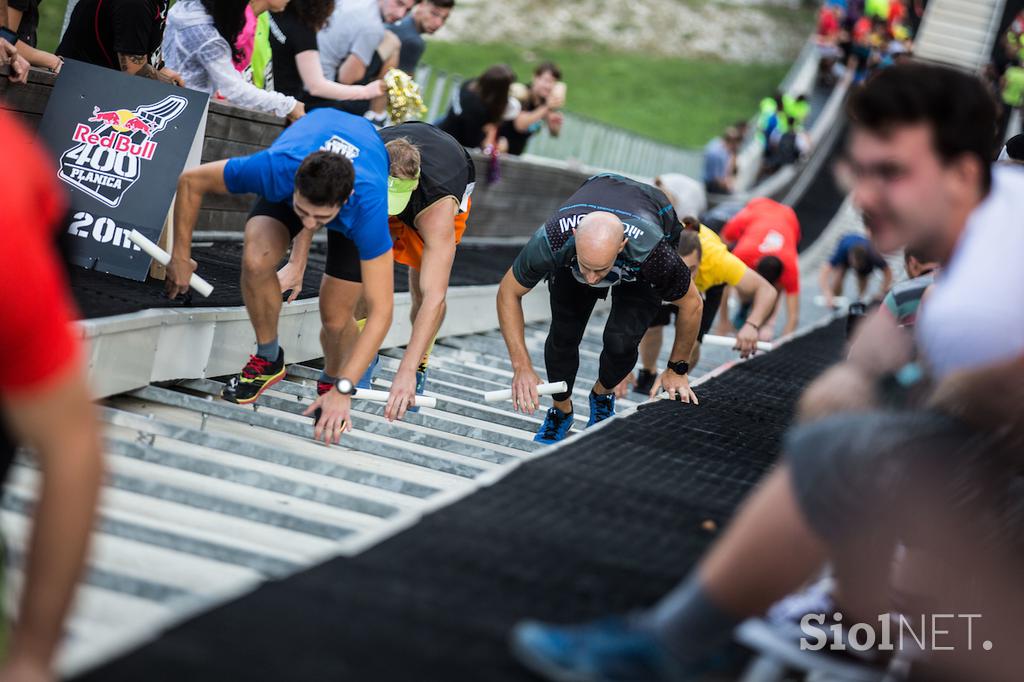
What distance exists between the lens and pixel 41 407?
1.97m

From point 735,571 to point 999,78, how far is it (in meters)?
28.4

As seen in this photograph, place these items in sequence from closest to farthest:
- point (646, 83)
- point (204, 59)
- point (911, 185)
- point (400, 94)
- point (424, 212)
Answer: point (911, 185)
point (424, 212)
point (204, 59)
point (400, 94)
point (646, 83)

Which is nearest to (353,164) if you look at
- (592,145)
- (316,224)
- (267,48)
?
(316,224)

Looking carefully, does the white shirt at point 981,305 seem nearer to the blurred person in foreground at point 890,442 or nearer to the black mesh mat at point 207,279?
the blurred person in foreground at point 890,442

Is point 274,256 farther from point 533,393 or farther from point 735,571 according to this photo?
point 735,571

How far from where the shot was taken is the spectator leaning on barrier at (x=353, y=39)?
9.06 m

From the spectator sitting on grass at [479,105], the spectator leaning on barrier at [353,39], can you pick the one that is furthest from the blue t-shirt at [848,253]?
the spectator leaning on barrier at [353,39]

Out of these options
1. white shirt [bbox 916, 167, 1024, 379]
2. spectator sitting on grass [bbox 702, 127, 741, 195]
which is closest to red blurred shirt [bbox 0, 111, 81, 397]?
white shirt [bbox 916, 167, 1024, 379]

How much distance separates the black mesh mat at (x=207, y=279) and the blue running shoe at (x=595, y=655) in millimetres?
3107

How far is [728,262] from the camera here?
27.5ft

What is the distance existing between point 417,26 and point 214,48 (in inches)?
103

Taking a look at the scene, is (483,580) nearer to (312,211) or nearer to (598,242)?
(312,211)

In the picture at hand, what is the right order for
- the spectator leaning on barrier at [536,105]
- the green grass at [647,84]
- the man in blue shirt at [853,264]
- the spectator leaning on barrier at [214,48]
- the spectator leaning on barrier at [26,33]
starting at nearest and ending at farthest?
the spectator leaning on barrier at [26,33] → the spectator leaning on barrier at [214,48] → the spectator leaning on barrier at [536,105] → the man in blue shirt at [853,264] → the green grass at [647,84]

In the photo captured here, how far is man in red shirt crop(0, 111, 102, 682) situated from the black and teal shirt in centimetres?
416
